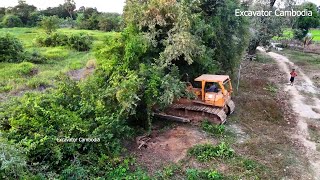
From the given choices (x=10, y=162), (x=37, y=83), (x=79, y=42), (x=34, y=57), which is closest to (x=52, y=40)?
(x=79, y=42)

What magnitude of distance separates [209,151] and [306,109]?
814cm

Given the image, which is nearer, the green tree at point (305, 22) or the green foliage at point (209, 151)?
the green foliage at point (209, 151)

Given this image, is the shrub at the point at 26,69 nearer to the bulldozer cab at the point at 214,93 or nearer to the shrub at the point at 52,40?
the shrub at the point at 52,40

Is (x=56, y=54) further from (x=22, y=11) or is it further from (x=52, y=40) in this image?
(x=22, y=11)

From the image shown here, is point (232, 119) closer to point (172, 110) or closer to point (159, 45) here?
point (172, 110)

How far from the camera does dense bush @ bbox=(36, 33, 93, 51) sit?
28609 millimetres

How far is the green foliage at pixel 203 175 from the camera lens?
8398mm

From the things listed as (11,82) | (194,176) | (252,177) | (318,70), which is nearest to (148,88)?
(194,176)

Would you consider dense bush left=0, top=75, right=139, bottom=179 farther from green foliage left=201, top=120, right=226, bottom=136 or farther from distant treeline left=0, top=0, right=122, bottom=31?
distant treeline left=0, top=0, right=122, bottom=31

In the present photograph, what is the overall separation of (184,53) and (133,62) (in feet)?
6.89

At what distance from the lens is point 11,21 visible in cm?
4488

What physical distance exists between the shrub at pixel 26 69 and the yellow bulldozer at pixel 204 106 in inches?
432

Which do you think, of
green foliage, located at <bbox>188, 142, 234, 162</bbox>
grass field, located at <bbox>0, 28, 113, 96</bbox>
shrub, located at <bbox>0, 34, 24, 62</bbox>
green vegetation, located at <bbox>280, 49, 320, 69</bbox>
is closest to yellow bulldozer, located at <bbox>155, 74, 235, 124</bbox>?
green foliage, located at <bbox>188, 142, 234, 162</bbox>

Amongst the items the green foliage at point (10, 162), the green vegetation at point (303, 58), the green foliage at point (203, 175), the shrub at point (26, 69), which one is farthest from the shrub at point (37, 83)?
the green vegetation at point (303, 58)
